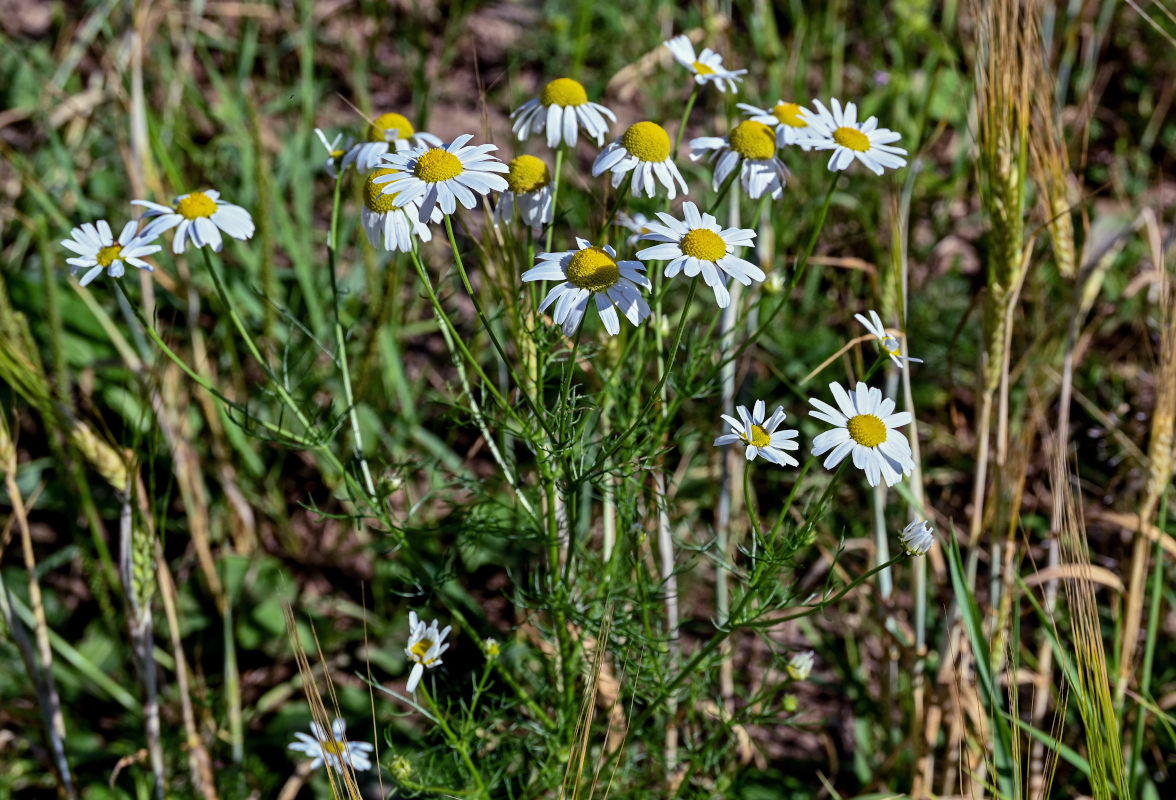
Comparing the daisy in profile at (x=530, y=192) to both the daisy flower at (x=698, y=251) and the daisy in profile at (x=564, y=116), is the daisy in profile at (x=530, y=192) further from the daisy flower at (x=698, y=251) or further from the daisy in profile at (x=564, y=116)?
the daisy flower at (x=698, y=251)

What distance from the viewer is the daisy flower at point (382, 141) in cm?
114

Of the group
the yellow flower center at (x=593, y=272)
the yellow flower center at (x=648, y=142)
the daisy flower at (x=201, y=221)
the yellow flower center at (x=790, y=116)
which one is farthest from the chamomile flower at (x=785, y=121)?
the daisy flower at (x=201, y=221)

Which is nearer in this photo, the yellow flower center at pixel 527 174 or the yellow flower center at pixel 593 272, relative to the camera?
the yellow flower center at pixel 593 272

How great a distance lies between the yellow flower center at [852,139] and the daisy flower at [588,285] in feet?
1.31

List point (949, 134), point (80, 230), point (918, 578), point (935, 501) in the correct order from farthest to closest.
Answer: point (949, 134)
point (935, 501)
point (918, 578)
point (80, 230)

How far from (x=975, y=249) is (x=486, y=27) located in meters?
1.72

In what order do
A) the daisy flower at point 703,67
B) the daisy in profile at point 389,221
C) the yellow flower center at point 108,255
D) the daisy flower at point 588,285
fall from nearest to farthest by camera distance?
the daisy flower at point 588,285 → the daisy in profile at point 389,221 → the yellow flower center at point 108,255 → the daisy flower at point 703,67

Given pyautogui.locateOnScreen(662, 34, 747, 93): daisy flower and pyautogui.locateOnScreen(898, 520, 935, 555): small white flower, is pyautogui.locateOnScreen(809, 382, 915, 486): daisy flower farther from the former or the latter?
pyautogui.locateOnScreen(662, 34, 747, 93): daisy flower

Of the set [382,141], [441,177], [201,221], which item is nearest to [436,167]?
[441,177]

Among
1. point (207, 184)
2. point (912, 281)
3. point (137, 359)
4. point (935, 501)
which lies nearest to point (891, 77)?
point (912, 281)

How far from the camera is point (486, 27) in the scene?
314cm

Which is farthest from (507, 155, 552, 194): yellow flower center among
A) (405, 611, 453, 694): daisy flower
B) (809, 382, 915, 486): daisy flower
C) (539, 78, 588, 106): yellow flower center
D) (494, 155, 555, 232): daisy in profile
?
(405, 611, 453, 694): daisy flower

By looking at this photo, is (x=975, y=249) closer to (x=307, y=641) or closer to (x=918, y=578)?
(x=918, y=578)

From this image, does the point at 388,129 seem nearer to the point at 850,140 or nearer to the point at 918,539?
the point at 850,140
